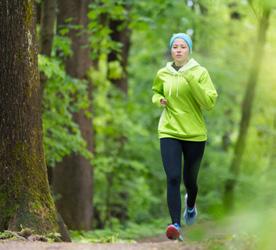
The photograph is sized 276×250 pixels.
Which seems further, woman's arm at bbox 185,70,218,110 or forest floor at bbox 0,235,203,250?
woman's arm at bbox 185,70,218,110

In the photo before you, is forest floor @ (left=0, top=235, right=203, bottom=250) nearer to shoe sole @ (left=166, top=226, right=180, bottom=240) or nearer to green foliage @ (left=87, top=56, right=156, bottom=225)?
shoe sole @ (left=166, top=226, right=180, bottom=240)

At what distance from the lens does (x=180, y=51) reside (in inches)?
231

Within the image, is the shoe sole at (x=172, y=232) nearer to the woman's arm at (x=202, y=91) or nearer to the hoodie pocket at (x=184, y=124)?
the hoodie pocket at (x=184, y=124)

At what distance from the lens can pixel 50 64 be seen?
28.2 ft

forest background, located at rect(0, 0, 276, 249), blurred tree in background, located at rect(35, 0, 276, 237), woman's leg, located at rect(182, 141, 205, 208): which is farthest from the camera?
blurred tree in background, located at rect(35, 0, 276, 237)

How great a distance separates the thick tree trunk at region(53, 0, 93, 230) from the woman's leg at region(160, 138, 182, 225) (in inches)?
255

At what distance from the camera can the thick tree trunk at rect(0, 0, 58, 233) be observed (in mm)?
6000

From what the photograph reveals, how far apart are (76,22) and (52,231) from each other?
6588 mm

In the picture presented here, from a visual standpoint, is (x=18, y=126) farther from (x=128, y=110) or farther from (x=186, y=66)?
(x=128, y=110)

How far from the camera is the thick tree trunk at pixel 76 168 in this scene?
39.1ft

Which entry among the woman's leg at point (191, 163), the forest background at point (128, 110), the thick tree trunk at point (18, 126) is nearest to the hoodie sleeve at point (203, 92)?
the woman's leg at point (191, 163)

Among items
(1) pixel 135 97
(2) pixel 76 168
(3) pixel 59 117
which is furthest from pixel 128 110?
(3) pixel 59 117

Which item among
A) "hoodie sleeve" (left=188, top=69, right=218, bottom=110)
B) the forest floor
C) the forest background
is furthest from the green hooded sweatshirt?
the forest floor

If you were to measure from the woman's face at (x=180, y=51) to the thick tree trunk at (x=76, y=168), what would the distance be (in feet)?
20.3
